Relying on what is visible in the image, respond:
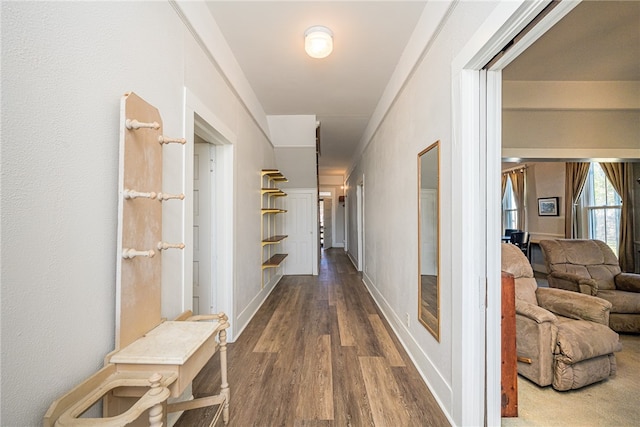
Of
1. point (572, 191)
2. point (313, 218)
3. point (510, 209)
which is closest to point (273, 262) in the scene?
point (313, 218)

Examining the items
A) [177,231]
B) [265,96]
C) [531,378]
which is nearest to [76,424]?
[177,231]

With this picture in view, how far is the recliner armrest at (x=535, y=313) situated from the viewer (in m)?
1.97

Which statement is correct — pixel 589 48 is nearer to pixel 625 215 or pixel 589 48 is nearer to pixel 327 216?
pixel 625 215

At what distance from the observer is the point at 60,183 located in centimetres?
94

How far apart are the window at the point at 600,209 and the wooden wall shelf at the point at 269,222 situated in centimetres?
572

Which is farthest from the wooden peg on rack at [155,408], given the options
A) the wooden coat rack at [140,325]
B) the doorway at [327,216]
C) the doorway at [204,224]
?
the doorway at [327,216]

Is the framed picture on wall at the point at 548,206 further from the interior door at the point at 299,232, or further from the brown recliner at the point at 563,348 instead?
the interior door at the point at 299,232

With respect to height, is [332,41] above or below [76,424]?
above

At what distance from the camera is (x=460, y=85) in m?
1.56

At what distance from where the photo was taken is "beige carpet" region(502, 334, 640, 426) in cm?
172

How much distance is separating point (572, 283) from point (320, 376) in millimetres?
3134

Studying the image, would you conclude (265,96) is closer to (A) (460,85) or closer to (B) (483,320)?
(A) (460,85)

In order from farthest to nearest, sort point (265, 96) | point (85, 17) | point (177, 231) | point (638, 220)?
point (638, 220), point (265, 96), point (177, 231), point (85, 17)

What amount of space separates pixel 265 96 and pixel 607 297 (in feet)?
15.4
